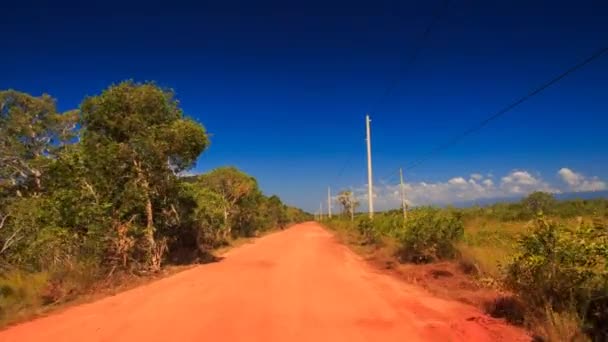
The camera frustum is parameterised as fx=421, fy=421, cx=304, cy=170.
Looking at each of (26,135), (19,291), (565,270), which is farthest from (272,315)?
(26,135)

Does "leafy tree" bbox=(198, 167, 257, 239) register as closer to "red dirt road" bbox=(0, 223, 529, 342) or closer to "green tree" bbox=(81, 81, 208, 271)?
"green tree" bbox=(81, 81, 208, 271)

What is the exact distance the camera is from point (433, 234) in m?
13.5

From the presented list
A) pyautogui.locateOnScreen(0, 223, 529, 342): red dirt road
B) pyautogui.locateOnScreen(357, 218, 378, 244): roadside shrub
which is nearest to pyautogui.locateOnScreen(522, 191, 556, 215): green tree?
pyautogui.locateOnScreen(357, 218, 378, 244): roadside shrub

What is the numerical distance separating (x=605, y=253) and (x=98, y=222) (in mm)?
12305

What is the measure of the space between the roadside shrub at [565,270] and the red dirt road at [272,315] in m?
0.73

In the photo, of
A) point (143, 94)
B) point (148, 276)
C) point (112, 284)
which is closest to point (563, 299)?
point (112, 284)

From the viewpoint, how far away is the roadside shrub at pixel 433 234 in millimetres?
13445

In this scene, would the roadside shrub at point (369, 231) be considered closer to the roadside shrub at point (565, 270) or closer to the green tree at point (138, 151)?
the green tree at point (138, 151)

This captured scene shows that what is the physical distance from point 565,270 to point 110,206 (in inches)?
473

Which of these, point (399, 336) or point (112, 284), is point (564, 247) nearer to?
point (399, 336)

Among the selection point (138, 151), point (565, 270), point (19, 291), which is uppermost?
point (138, 151)

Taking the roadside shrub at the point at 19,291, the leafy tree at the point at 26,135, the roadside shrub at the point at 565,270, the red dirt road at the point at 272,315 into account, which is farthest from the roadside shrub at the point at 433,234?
the leafy tree at the point at 26,135

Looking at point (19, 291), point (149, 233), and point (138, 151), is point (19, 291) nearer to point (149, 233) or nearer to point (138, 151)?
point (149, 233)

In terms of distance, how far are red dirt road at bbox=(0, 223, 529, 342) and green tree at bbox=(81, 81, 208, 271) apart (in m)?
3.38
